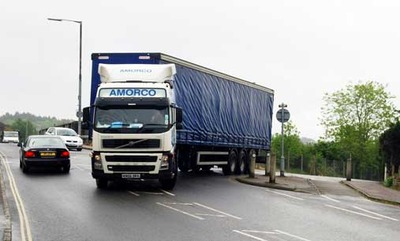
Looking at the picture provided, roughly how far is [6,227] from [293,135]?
7687cm

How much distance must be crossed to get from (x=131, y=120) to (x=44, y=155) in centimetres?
670

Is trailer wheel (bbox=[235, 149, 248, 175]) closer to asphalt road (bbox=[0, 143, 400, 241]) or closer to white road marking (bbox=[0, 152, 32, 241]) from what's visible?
asphalt road (bbox=[0, 143, 400, 241])

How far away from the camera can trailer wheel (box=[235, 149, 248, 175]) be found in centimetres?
2703

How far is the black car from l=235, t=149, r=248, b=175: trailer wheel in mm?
8091

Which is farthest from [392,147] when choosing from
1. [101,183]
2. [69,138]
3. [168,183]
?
[69,138]

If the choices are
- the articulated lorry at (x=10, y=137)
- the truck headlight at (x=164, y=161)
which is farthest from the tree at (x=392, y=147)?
the articulated lorry at (x=10, y=137)

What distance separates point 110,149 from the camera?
53.9 feet

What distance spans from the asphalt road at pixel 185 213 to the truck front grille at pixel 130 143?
133 cm

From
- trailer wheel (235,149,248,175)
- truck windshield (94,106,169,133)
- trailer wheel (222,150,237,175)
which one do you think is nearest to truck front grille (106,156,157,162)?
truck windshield (94,106,169,133)

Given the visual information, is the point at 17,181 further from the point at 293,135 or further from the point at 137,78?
the point at 293,135

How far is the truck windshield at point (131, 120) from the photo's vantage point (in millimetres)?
16453

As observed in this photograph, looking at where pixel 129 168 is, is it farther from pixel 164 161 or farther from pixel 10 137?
pixel 10 137

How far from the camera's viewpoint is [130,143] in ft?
53.8

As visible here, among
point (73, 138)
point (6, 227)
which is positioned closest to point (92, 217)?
point (6, 227)
